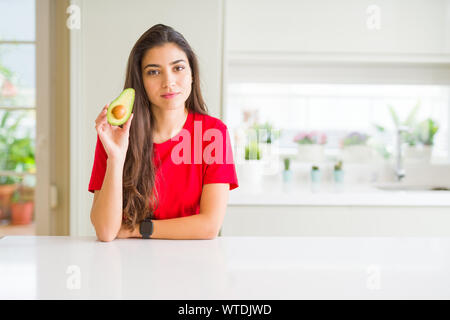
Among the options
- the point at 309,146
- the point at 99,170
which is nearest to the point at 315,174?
the point at 309,146

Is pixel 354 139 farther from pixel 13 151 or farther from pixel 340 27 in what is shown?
pixel 13 151

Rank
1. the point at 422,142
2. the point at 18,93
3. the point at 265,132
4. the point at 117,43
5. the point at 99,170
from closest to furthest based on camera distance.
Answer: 1. the point at 99,170
2. the point at 117,43
3. the point at 18,93
4. the point at 265,132
5. the point at 422,142

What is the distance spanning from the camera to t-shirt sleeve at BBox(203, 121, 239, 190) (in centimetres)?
140

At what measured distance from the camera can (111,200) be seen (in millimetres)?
1243

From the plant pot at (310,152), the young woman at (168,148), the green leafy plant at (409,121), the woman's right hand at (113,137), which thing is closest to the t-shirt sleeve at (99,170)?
the young woman at (168,148)

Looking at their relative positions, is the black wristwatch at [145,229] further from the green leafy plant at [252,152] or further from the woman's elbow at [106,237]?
the green leafy plant at [252,152]

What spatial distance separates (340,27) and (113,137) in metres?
1.76

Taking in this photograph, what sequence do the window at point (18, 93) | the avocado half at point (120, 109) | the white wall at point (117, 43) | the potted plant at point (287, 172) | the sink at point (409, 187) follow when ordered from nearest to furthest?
1. the avocado half at point (120, 109)
2. the white wall at point (117, 43)
3. the window at point (18, 93)
4. the potted plant at point (287, 172)
5. the sink at point (409, 187)

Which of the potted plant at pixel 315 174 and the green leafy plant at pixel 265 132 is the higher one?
the green leafy plant at pixel 265 132

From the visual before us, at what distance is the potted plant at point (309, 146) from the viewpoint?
9.42ft

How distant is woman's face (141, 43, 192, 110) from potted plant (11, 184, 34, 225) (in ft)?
4.74

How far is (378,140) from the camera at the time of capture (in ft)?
9.62

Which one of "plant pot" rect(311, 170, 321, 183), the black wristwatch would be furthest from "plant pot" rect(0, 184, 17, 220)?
"plant pot" rect(311, 170, 321, 183)

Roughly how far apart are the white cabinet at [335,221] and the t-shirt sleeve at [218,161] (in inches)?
32.1
